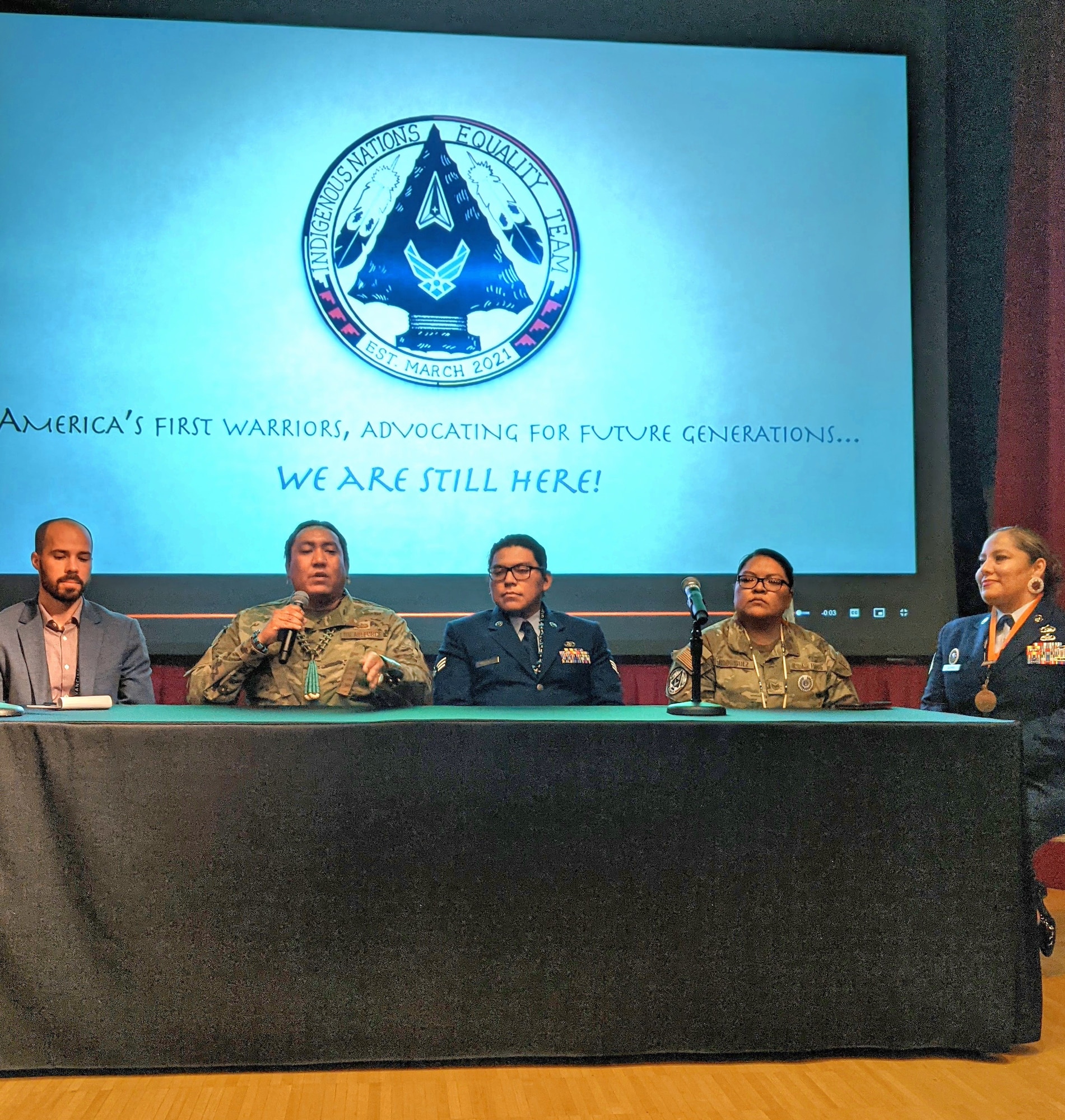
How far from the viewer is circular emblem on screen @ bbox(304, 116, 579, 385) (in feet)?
12.5

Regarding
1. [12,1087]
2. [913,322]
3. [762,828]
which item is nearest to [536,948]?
[762,828]

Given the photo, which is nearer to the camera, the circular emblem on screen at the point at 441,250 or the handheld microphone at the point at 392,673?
the handheld microphone at the point at 392,673

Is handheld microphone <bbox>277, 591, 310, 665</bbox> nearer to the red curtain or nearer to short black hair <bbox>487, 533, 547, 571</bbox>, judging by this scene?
short black hair <bbox>487, 533, 547, 571</bbox>

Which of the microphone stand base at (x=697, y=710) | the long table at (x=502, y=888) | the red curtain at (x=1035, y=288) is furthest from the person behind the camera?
the red curtain at (x=1035, y=288)

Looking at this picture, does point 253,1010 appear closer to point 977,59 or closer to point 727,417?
point 727,417

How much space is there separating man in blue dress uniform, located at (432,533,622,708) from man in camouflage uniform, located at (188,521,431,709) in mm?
172

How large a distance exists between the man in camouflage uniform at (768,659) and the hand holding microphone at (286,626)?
99cm

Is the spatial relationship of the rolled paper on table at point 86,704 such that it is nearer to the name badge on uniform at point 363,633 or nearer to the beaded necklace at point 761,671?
the name badge on uniform at point 363,633

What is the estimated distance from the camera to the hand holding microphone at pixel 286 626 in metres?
2.55

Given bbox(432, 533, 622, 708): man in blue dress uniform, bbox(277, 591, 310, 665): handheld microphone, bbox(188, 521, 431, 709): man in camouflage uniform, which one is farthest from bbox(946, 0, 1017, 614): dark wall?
bbox(277, 591, 310, 665): handheld microphone

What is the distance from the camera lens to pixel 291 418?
380cm

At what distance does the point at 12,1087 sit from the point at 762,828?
1438 mm

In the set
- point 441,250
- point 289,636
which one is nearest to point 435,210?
point 441,250

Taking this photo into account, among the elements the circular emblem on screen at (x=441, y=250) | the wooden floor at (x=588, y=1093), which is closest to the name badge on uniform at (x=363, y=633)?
the circular emblem on screen at (x=441, y=250)
